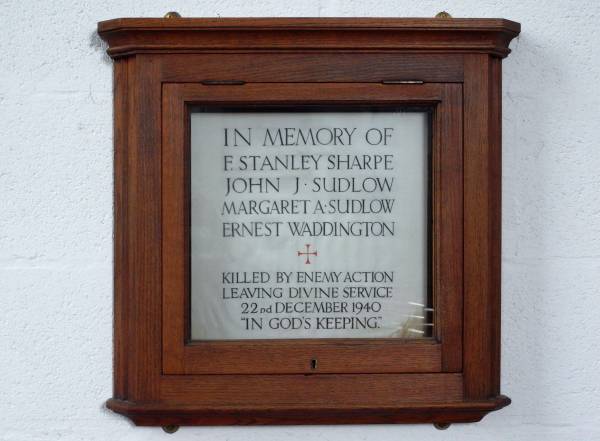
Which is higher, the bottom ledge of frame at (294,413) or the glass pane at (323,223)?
the glass pane at (323,223)

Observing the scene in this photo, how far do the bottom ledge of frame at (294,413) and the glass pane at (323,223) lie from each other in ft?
0.29

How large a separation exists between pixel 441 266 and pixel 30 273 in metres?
0.51

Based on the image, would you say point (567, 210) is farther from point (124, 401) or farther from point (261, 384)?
point (124, 401)

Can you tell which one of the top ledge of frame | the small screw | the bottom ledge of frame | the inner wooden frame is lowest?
the small screw

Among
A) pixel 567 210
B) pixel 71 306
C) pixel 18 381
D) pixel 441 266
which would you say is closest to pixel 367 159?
pixel 441 266

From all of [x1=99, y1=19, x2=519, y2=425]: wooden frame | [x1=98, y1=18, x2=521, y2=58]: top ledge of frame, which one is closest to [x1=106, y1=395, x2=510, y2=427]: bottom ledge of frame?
[x1=99, y1=19, x2=519, y2=425]: wooden frame

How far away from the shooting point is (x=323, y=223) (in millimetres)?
900

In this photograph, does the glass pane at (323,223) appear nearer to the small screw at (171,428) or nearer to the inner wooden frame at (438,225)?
the inner wooden frame at (438,225)

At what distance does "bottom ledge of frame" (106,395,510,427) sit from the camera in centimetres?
86

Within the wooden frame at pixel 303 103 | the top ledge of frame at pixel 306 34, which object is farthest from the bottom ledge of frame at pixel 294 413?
the top ledge of frame at pixel 306 34

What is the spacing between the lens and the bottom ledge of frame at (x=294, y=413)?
2.83 feet

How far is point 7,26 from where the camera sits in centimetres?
91

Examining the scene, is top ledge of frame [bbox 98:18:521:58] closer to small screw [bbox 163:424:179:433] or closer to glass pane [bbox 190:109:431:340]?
glass pane [bbox 190:109:431:340]

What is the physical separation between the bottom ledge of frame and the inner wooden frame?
4cm
